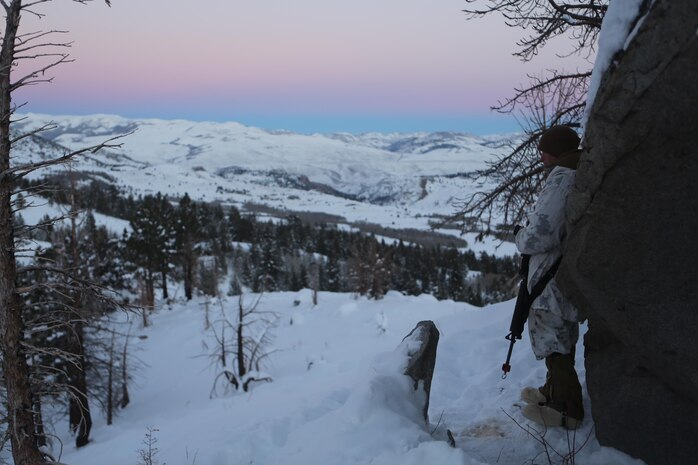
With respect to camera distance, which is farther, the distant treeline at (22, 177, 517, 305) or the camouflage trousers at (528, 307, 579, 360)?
the distant treeline at (22, 177, 517, 305)

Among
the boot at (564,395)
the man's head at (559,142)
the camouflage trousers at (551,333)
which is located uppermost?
the man's head at (559,142)

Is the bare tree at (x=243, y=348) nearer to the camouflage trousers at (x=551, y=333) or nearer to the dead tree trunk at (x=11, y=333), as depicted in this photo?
the dead tree trunk at (x=11, y=333)

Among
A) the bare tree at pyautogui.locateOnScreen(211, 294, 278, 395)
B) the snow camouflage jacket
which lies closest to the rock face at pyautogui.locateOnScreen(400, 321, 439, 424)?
the snow camouflage jacket

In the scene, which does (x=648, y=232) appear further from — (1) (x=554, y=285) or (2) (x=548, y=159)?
(2) (x=548, y=159)

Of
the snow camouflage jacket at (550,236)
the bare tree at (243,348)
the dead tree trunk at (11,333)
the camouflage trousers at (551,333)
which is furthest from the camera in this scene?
the bare tree at (243,348)

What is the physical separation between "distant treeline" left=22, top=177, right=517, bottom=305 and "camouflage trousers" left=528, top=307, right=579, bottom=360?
5.16 meters

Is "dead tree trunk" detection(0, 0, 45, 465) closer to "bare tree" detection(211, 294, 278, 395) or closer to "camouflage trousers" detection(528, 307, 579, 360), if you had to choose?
"camouflage trousers" detection(528, 307, 579, 360)

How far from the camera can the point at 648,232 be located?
3248 mm

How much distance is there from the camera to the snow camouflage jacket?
4.10 m

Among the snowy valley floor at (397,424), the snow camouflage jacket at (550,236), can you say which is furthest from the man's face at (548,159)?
the snowy valley floor at (397,424)

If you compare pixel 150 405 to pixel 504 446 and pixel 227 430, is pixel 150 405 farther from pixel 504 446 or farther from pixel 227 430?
pixel 504 446

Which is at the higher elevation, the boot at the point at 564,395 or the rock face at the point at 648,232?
the rock face at the point at 648,232

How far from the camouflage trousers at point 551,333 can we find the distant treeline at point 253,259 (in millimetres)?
5165

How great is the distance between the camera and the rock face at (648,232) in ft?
9.62
